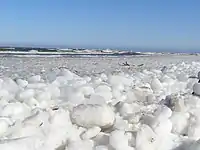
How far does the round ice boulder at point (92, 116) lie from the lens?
292 cm

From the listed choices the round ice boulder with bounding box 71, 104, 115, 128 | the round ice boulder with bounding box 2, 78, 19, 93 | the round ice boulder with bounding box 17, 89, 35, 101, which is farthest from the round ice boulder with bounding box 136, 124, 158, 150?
the round ice boulder with bounding box 2, 78, 19, 93

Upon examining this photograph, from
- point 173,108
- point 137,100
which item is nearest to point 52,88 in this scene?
point 137,100

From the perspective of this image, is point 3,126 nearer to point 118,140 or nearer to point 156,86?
point 118,140

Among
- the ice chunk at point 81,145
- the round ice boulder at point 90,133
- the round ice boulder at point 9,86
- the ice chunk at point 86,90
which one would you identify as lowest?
the ice chunk at point 81,145

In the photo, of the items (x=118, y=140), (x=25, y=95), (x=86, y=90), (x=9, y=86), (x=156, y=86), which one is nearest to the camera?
(x=118, y=140)

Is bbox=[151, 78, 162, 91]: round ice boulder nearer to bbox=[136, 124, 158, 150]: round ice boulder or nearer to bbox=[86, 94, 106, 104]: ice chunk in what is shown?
bbox=[86, 94, 106, 104]: ice chunk

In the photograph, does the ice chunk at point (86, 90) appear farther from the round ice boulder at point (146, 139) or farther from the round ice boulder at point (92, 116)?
the round ice boulder at point (146, 139)

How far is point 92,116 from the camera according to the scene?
2.92 meters

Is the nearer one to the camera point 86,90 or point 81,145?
point 81,145

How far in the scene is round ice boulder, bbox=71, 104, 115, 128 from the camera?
9.57 ft

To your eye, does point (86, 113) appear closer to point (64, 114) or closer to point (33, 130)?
point (64, 114)

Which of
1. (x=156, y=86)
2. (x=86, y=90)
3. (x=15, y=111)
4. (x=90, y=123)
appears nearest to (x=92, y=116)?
(x=90, y=123)

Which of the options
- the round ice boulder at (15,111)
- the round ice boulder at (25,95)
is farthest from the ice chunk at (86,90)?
the round ice boulder at (15,111)

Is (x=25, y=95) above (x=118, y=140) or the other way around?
above
